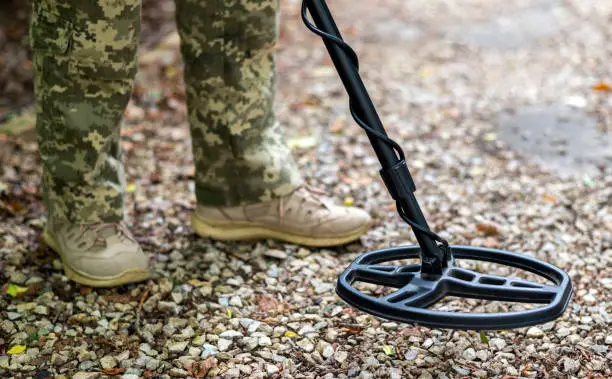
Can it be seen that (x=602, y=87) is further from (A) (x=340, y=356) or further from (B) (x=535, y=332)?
(A) (x=340, y=356)

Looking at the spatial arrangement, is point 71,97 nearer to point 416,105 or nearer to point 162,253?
point 162,253

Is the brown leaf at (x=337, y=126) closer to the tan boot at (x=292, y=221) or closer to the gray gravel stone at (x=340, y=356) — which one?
the tan boot at (x=292, y=221)

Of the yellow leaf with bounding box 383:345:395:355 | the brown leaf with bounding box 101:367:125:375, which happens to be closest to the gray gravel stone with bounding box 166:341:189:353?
the brown leaf with bounding box 101:367:125:375

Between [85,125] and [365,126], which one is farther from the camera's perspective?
[85,125]

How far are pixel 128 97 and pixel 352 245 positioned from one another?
79 cm

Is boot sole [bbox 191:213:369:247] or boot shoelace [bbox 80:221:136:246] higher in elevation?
boot shoelace [bbox 80:221:136:246]

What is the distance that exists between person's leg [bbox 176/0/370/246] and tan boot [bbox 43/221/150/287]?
304 millimetres

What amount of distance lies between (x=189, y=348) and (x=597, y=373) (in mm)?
929

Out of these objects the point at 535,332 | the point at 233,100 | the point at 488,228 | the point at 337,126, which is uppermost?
the point at 233,100

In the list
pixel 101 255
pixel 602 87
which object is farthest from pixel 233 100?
pixel 602 87

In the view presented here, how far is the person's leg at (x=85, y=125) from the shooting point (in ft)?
6.62

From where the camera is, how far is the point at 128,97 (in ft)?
7.13

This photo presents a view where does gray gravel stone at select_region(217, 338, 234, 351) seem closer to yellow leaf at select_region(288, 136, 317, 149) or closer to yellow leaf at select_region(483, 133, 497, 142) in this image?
yellow leaf at select_region(288, 136, 317, 149)

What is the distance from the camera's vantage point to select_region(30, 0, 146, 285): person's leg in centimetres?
202
